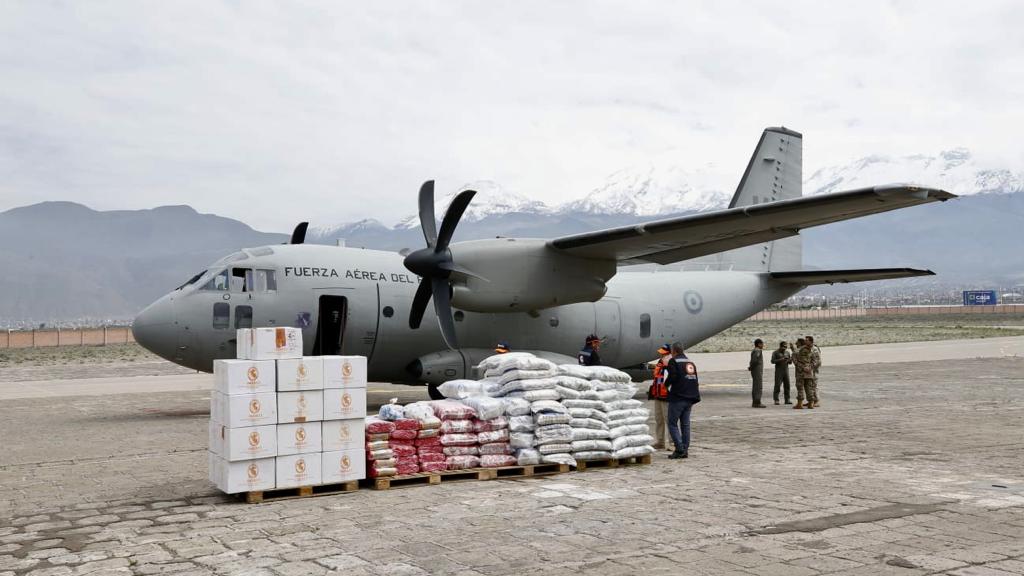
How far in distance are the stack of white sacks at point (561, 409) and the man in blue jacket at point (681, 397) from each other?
0.48 m

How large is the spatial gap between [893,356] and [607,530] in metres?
34.1

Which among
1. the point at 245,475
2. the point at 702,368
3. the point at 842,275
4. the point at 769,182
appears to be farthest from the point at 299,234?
the point at 702,368

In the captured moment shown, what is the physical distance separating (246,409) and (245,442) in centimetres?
36

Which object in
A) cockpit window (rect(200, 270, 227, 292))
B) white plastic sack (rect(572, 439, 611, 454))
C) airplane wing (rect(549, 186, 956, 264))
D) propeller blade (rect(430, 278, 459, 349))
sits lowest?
white plastic sack (rect(572, 439, 611, 454))

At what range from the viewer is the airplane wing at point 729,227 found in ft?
42.8

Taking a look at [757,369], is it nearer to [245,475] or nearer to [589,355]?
[589,355]

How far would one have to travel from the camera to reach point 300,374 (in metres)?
9.68

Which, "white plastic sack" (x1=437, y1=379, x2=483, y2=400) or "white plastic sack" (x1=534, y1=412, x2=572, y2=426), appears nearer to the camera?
"white plastic sack" (x1=534, y1=412, x2=572, y2=426)

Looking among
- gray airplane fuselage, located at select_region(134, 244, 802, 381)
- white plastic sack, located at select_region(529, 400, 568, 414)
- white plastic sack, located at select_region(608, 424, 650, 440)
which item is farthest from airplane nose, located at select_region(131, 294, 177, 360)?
white plastic sack, located at select_region(608, 424, 650, 440)

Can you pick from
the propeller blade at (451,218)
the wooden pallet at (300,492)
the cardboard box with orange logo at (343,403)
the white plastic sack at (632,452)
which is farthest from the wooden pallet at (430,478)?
the propeller blade at (451,218)

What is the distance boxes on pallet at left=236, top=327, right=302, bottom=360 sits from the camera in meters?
9.55

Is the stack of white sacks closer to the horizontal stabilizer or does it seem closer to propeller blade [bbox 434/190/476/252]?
propeller blade [bbox 434/190/476/252]

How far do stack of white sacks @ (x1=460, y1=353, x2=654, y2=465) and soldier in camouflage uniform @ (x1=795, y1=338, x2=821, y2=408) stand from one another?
8410 mm

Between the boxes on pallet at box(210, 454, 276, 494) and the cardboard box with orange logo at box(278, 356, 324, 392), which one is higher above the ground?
the cardboard box with orange logo at box(278, 356, 324, 392)
